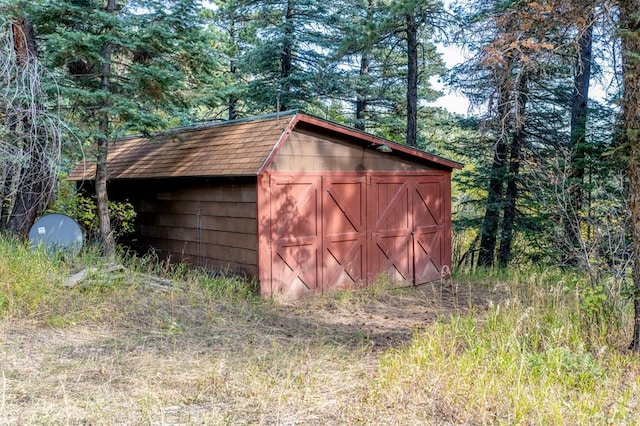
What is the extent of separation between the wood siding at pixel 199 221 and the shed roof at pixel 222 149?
331 millimetres

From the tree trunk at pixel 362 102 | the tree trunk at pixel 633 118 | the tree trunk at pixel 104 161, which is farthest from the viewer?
the tree trunk at pixel 362 102

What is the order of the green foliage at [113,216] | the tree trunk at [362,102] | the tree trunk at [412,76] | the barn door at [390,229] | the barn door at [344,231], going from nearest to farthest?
the barn door at [344,231]
the barn door at [390,229]
the green foliage at [113,216]
the tree trunk at [412,76]
the tree trunk at [362,102]

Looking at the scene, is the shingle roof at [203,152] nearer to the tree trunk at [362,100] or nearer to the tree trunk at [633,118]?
the tree trunk at [633,118]

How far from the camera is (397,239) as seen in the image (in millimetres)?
10492

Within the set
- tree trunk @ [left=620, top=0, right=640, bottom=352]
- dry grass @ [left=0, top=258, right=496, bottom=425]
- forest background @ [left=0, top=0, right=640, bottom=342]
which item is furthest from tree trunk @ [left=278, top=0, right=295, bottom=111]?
tree trunk @ [left=620, top=0, right=640, bottom=352]

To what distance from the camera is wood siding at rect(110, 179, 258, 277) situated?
8.70m

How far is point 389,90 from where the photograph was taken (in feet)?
63.3

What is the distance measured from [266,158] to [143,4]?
355 cm

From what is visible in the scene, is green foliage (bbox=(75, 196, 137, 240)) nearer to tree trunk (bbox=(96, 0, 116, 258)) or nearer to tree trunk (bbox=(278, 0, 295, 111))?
tree trunk (bbox=(96, 0, 116, 258))

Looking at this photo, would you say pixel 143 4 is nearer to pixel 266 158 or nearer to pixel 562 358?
pixel 266 158

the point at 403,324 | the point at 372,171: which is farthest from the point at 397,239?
the point at 403,324

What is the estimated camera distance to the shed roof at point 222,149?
854cm

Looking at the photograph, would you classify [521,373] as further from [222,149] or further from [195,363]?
[222,149]

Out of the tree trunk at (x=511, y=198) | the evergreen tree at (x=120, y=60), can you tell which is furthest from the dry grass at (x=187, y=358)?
the tree trunk at (x=511, y=198)
